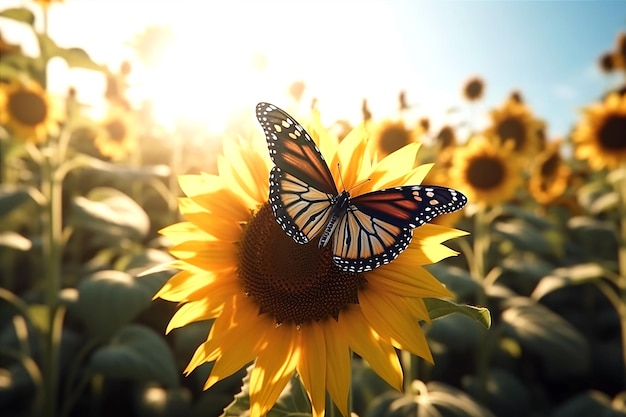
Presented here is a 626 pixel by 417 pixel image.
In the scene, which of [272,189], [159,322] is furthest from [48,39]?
[272,189]

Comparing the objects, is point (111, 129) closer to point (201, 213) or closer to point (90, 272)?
point (90, 272)

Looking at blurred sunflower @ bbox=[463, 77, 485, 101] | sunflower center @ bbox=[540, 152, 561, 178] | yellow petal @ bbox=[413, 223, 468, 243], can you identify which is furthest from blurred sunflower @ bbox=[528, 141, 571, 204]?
yellow petal @ bbox=[413, 223, 468, 243]

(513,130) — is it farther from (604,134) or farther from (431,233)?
(431,233)

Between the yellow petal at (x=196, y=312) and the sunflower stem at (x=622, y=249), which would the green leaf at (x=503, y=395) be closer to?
the sunflower stem at (x=622, y=249)

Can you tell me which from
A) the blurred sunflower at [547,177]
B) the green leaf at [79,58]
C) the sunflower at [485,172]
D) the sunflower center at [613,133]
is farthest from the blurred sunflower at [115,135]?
the sunflower center at [613,133]

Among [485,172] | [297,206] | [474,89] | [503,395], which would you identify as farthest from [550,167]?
[297,206]

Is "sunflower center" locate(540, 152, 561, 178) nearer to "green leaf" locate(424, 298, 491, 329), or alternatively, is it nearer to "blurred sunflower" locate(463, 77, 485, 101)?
"blurred sunflower" locate(463, 77, 485, 101)
